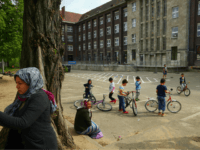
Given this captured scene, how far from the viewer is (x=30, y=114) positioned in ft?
5.58

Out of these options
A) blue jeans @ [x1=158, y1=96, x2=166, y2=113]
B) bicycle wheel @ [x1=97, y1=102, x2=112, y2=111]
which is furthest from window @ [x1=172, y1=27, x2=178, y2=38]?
bicycle wheel @ [x1=97, y1=102, x2=112, y2=111]

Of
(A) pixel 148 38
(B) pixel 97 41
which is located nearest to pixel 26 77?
(A) pixel 148 38

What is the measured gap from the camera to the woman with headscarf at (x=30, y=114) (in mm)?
1716

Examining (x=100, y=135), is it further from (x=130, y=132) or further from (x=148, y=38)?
(x=148, y=38)

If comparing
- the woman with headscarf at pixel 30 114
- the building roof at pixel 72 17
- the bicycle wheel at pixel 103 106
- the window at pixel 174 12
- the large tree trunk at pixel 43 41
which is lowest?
the bicycle wheel at pixel 103 106

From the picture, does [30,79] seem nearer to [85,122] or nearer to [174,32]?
[85,122]

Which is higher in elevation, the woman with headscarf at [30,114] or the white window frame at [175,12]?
the white window frame at [175,12]

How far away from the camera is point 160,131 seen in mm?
4961

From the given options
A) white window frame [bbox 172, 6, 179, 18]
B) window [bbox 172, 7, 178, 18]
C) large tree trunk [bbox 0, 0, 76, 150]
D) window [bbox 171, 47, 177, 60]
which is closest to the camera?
large tree trunk [bbox 0, 0, 76, 150]

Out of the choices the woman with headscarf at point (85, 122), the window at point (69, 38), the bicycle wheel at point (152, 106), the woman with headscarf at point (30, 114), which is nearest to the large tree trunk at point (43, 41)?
the woman with headscarf at point (85, 122)

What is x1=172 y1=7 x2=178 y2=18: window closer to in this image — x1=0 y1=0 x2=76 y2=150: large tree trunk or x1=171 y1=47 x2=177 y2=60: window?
x1=171 y1=47 x2=177 y2=60: window

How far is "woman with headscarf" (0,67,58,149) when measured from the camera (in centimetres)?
172

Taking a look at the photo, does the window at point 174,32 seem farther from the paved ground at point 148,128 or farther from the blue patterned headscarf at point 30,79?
the blue patterned headscarf at point 30,79

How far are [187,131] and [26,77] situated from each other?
518cm
